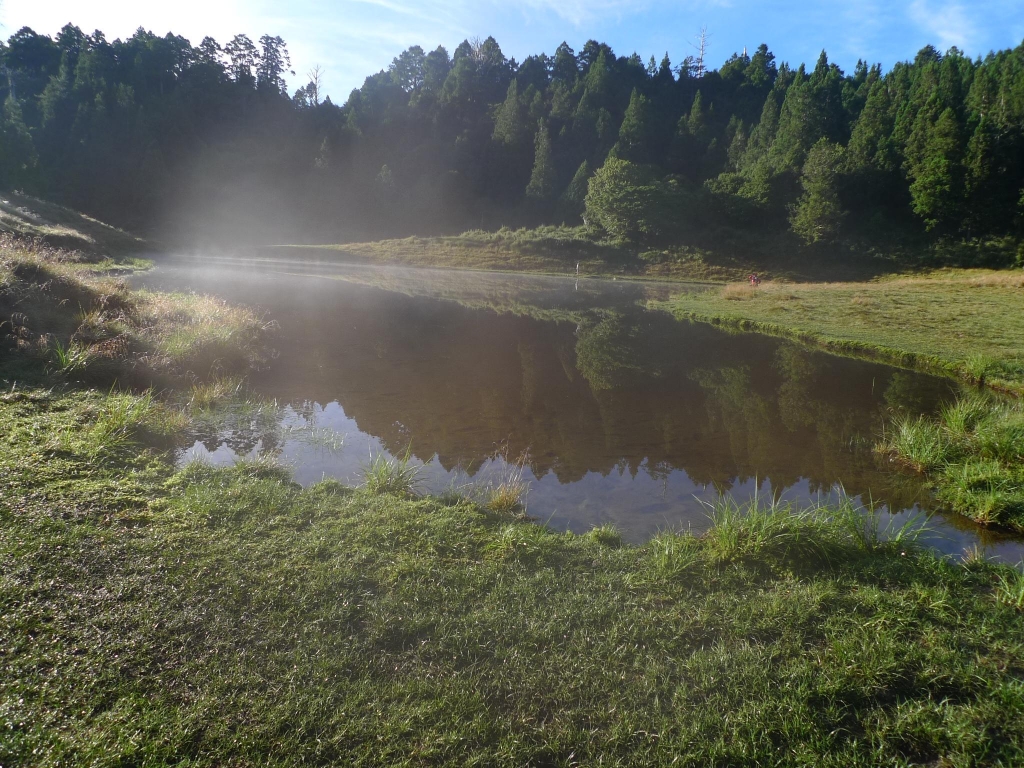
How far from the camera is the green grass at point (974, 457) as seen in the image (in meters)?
6.55

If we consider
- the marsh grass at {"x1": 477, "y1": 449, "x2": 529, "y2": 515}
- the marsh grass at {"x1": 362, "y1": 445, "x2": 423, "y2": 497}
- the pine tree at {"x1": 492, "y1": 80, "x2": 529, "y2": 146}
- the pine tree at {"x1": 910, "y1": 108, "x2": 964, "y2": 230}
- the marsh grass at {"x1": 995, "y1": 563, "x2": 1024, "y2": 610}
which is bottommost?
the marsh grass at {"x1": 477, "y1": 449, "x2": 529, "y2": 515}

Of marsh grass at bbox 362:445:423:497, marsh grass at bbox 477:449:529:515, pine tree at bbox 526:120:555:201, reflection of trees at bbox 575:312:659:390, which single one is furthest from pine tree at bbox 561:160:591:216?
marsh grass at bbox 362:445:423:497

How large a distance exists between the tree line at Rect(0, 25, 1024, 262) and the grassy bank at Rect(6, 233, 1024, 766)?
5769 centimetres

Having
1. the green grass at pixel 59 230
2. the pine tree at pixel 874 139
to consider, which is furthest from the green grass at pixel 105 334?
the pine tree at pixel 874 139

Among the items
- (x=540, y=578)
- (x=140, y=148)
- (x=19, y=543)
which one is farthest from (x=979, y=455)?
(x=140, y=148)

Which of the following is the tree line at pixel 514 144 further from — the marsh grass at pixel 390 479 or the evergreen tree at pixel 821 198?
the marsh grass at pixel 390 479

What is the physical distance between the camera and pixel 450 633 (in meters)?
4.05

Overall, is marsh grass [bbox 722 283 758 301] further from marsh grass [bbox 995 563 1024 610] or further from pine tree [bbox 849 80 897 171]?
pine tree [bbox 849 80 897 171]

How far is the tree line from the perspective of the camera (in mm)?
58562

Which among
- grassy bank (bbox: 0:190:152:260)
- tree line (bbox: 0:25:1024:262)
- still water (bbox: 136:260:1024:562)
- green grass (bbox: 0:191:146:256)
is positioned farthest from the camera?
tree line (bbox: 0:25:1024:262)

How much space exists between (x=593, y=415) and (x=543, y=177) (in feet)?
255

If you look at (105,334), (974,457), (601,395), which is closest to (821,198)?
(601,395)

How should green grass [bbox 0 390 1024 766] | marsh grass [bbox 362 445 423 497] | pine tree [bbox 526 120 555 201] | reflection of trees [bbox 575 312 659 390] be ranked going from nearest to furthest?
green grass [bbox 0 390 1024 766]
marsh grass [bbox 362 445 423 497]
reflection of trees [bbox 575 312 659 390]
pine tree [bbox 526 120 555 201]

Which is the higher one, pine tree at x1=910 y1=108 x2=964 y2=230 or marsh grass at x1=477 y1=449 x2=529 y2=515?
pine tree at x1=910 y1=108 x2=964 y2=230
